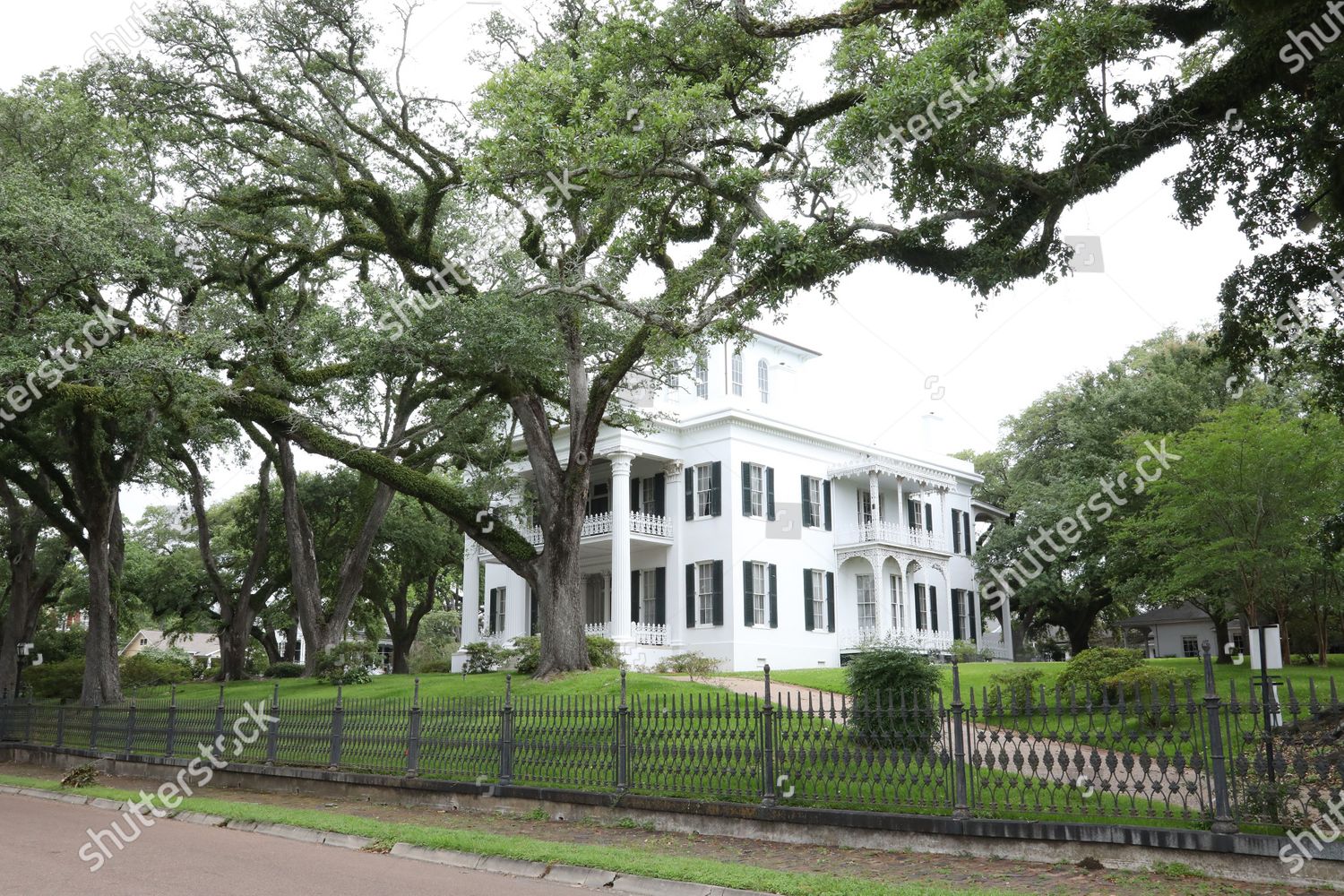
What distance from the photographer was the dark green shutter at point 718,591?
31.5 meters

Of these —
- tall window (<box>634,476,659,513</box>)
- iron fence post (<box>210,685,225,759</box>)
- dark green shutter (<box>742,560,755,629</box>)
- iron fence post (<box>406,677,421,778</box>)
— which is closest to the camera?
iron fence post (<box>406,677,421,778</box>)

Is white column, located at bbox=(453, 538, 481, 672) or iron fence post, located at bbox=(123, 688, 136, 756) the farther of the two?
white column, located at bbox=(453, 538, 481, 672)

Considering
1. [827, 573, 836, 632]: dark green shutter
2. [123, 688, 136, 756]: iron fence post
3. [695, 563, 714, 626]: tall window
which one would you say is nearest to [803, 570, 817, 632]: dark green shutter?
[827, 573, 836, 632]: dark green shutter

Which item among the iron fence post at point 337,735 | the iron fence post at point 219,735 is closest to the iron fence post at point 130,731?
the iron fence post at point 219,735

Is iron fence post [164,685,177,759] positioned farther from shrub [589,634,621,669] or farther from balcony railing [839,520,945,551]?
balcony railing [839,520,945,551]

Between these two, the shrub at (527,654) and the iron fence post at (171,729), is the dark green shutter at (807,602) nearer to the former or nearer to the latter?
the shrub at (527,654)

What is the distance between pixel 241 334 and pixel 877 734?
18148 mm

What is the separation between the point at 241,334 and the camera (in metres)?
23.3

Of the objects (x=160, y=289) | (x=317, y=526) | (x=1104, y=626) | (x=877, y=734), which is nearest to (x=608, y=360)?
(x=160, y=289)

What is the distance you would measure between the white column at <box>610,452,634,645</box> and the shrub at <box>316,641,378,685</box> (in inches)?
269

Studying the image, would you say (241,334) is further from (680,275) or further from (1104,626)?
(1104,626)

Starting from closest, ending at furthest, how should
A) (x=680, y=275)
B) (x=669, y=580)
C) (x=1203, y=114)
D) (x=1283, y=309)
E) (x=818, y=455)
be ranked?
1. (x=1203, y=114)
2. (x=1283, y=309)
3. (x=680, y=275)
4. (x=669, y=580)
5. (x=818, y=455)

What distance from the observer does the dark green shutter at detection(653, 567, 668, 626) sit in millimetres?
33094

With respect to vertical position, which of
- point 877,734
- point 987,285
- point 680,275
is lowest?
point 877,734
